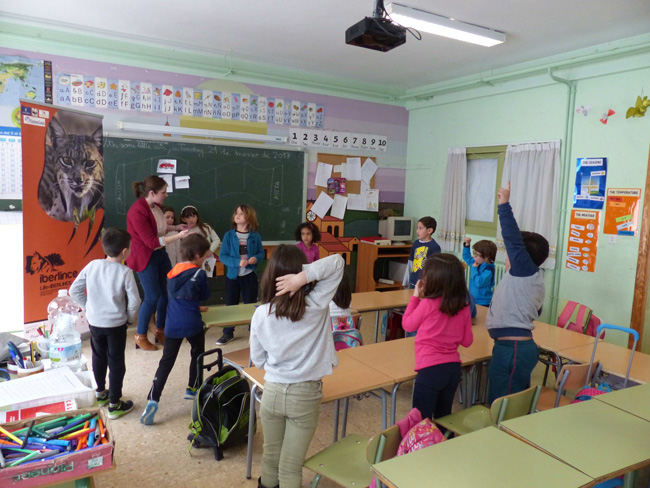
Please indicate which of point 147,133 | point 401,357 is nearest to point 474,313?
point 401,357

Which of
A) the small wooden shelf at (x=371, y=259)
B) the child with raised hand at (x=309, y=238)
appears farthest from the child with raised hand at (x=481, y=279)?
the small wooden shelf at (x=371, y=259)

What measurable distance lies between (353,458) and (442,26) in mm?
3310

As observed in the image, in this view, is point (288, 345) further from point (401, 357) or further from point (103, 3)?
point (103, 3)

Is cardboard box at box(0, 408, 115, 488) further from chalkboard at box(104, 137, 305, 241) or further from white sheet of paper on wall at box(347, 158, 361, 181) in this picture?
white sheet of paper on wall at box(347, 158, 361, 181)

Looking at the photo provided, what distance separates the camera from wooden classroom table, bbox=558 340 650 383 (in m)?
2.51

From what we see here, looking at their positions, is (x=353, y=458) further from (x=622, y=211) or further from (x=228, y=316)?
(x=622, y=211)

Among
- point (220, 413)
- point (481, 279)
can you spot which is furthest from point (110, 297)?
point (481, 279)

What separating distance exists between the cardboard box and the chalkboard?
375 centimetres

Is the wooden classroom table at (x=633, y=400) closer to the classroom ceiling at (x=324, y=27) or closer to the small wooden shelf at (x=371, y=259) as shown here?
the classroom ceiling at (x=324, y=27)

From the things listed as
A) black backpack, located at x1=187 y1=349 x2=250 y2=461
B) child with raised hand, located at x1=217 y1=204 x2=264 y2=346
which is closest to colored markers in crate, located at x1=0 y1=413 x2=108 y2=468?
black backpack, located at x1=187 y1=349 x2=250 y2=461

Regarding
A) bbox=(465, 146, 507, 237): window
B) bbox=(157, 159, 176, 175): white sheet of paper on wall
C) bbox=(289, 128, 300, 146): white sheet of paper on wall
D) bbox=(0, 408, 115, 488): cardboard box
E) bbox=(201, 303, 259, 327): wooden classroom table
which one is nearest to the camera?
bbox=(0, 408, 115, 488): cardboard box

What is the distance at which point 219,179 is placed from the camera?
5305 millimetres

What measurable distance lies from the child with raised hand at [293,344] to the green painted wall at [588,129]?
3.57 metres

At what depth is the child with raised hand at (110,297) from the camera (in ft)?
9.14
